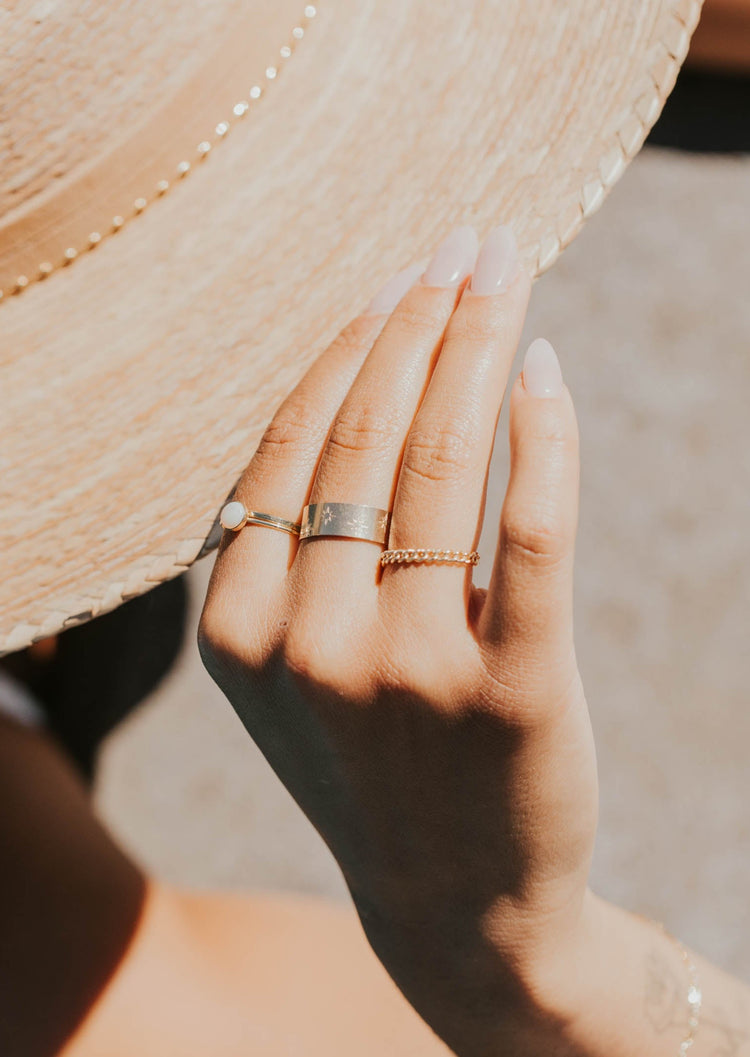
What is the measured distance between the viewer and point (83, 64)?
2.72 ft

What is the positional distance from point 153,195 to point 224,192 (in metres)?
0.07

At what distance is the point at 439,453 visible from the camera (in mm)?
626

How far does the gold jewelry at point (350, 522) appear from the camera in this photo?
64cm

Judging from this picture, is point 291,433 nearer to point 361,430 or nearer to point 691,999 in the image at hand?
point 361,430

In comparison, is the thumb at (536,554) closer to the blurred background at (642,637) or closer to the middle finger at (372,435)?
the middle finger at (372,435)

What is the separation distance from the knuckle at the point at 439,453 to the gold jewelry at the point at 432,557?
50 millimetres

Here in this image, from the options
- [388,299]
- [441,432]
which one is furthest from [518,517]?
[388,299]

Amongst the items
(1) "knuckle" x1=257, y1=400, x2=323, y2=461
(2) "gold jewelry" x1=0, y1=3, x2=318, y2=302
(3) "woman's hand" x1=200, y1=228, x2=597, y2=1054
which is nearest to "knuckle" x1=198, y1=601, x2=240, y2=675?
(3) "woman's hand" x1=200, y1=228, x2=597, y2=1054

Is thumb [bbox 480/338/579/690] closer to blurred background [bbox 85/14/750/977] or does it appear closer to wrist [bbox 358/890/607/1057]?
wrist [bbox 358/890/607/1057]

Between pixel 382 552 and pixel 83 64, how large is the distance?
0.54 m

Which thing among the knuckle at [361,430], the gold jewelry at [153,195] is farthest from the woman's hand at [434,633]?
the gold jewelry at [153,195]

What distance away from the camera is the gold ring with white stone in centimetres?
68

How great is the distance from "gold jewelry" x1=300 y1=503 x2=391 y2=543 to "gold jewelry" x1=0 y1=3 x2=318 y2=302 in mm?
428

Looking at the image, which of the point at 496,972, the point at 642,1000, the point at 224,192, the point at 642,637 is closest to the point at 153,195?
the point at 224,192
